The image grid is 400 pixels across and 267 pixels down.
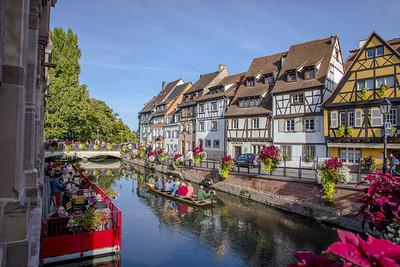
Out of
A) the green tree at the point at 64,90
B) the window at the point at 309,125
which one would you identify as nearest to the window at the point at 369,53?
the window at the point at 309,125

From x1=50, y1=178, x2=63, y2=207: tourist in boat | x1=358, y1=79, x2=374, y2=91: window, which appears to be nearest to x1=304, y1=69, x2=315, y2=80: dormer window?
x1=358, y1=79, x2=374, y2=91: window

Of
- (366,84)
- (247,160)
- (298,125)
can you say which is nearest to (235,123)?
(298,125)

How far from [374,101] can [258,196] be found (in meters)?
11.0

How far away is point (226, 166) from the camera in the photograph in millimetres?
22141

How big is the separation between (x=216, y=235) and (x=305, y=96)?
17.3 meters

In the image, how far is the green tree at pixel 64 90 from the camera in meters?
38.6

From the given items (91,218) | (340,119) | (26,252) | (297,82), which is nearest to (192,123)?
(297,82)

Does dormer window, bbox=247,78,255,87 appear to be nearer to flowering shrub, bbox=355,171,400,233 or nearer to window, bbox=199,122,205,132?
window, bbox=199,122,205,132

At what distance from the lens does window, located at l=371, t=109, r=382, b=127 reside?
21.4 metres

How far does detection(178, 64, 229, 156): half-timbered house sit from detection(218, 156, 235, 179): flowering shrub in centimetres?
1767

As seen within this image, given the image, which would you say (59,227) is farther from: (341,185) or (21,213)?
(341,185)

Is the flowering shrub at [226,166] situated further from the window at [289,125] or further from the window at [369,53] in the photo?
the window at [369,53]

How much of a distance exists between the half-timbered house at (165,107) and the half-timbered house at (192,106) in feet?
18.5

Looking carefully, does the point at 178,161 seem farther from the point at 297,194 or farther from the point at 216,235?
the point at 216,235
